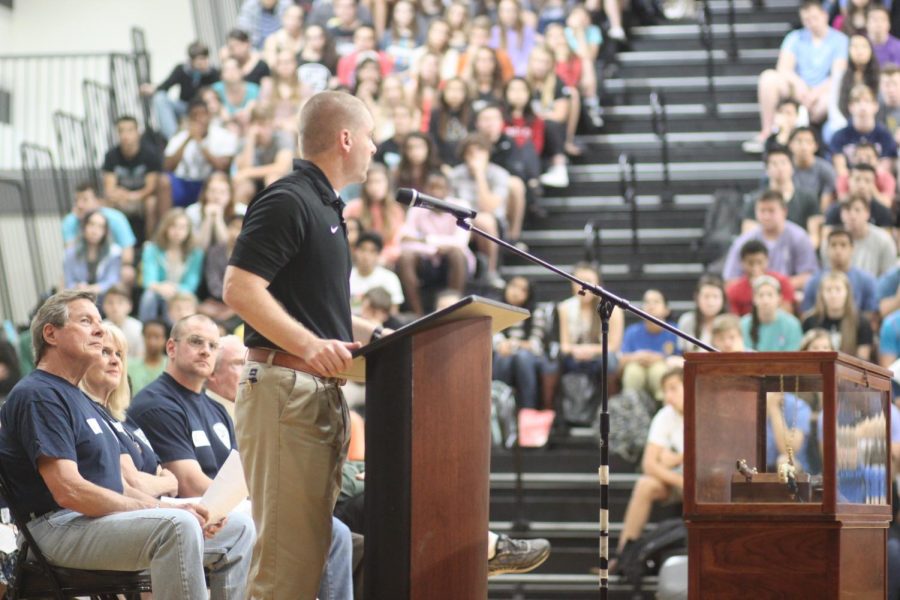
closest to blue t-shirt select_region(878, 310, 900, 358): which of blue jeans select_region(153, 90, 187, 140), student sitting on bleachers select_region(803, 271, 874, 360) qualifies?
student sitting on bleachers select_region(803, 271, 874, 360)

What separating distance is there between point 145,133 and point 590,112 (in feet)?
13.3

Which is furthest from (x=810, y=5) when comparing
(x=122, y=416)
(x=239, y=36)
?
(x=122, y=416)

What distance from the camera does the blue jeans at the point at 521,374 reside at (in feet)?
33.2

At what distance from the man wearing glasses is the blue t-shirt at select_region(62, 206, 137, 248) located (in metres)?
6.30

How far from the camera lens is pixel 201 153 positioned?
43.9 ft

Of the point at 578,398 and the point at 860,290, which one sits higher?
the point at 860,290

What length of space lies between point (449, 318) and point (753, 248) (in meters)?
6.62

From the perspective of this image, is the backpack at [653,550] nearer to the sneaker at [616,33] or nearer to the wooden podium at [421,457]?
the wooden podium at [421,457]

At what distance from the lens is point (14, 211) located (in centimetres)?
1498

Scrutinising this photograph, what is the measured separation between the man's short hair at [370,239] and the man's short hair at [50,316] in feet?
19.5

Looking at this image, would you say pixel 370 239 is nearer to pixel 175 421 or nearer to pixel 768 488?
pixel 175 421

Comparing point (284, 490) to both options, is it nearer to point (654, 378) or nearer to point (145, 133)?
point (654, 378)

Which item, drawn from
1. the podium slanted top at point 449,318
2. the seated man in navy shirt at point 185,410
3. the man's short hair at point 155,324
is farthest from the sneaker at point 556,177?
the podium slanted top at point 449,318

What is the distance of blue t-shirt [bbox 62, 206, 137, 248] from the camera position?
12.5 m
